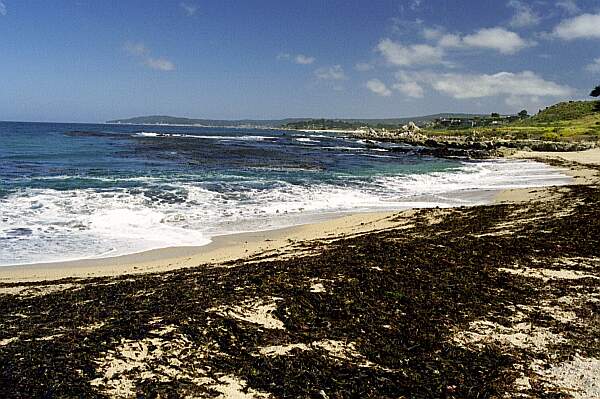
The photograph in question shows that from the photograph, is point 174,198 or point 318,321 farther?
point 174,198

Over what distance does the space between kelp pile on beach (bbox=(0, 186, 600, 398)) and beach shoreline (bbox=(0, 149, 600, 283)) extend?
724mm

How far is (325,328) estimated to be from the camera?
5332 mm

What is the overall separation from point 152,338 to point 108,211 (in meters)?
9.42

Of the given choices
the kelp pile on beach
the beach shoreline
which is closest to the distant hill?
the beach shoreline

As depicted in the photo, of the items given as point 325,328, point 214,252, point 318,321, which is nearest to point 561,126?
point 214,252

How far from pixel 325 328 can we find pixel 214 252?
4952 mm

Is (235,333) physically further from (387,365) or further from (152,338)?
(387,365)

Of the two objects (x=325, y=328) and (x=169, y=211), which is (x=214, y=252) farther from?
(x=325, y=328)

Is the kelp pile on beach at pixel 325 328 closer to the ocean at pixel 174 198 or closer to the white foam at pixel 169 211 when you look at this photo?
the white foam at pixel 169 211

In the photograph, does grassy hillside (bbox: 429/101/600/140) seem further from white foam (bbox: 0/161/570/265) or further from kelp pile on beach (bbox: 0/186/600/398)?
kelp pile on beach (bbox: 0/186/600/398)

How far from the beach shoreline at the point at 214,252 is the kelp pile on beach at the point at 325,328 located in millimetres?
724

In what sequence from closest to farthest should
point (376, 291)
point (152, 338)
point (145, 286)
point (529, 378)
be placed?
point (529, 378) < point (152, 338) < point (376, 291) < point (145, 286)

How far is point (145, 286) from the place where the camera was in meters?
7.13

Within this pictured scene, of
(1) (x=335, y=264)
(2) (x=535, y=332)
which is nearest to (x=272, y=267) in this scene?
(1) (x=335, y=264)
